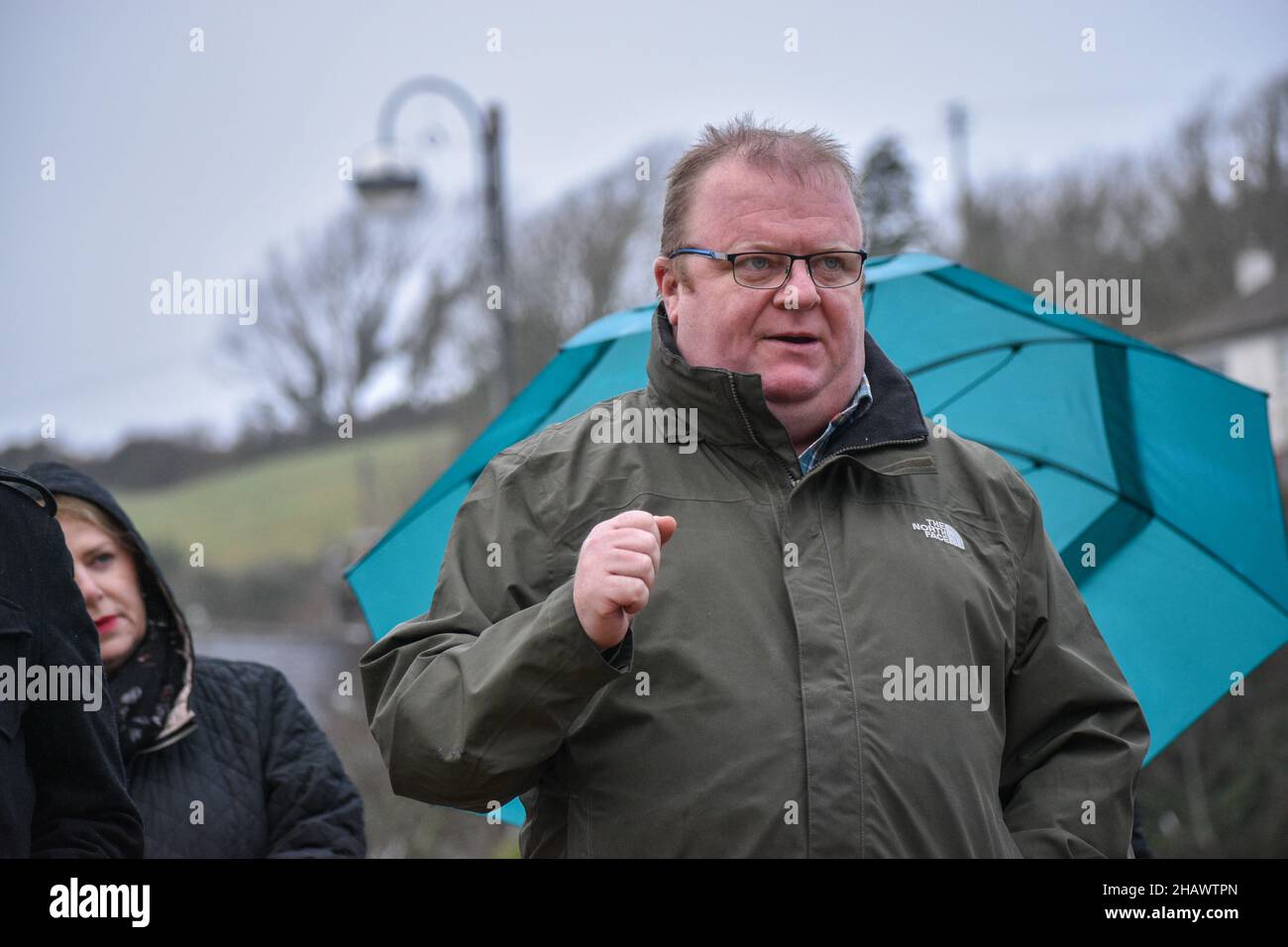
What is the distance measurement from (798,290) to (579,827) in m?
1.07

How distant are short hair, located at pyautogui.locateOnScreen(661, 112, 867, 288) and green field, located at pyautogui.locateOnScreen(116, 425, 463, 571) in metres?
19.4

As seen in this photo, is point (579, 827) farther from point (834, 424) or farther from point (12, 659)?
point (12, 659)

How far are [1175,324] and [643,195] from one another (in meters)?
9.69

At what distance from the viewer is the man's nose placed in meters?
2.69

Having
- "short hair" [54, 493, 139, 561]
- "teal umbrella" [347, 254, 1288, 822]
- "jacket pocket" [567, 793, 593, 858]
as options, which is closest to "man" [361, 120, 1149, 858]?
"jacket pocket" [567, 793, 593, 858]

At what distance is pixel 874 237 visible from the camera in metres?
7.52

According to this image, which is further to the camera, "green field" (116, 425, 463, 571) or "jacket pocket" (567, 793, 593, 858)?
"green field" (116, 425, 463, 571)

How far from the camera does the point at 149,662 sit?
12.4 feet

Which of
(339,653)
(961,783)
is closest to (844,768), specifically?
(961,783)

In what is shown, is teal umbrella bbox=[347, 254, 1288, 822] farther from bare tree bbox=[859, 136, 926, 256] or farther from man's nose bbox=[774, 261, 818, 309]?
bare tree bbox=[859, 136, 926, 256]

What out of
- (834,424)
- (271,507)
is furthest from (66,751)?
(271,507)

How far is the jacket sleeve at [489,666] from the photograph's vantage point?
2254 mm

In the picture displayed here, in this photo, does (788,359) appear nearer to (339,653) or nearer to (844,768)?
(844,768)

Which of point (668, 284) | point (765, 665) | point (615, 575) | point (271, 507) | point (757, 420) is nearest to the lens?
point (615, 575)
